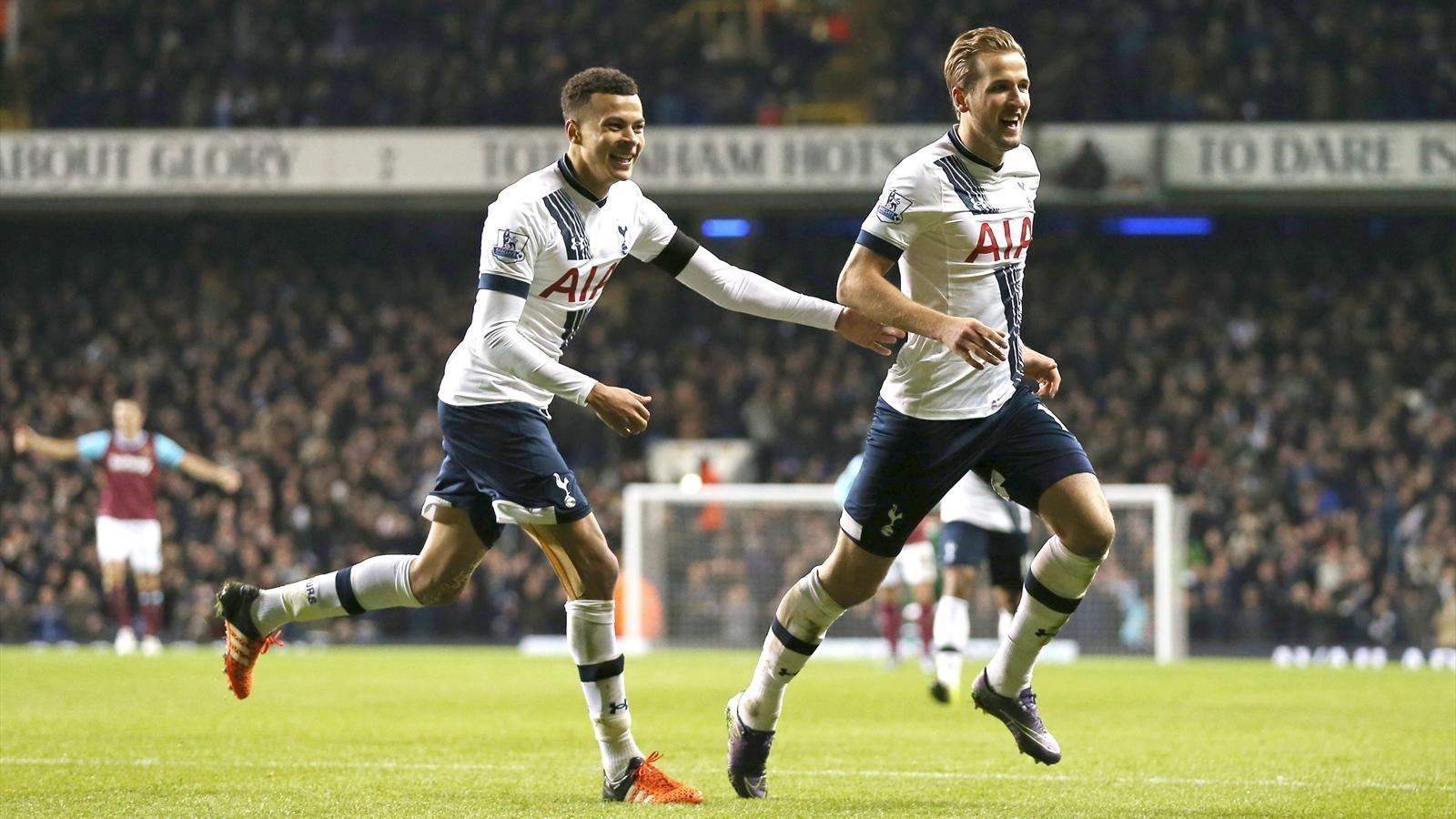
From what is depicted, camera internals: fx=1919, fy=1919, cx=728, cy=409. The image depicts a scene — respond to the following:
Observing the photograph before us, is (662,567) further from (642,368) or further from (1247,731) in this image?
(1247,731)

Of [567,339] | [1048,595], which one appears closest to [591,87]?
[567,339]

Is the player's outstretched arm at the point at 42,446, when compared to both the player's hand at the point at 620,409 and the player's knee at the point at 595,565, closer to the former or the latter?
the player's knee at the point at 595,565

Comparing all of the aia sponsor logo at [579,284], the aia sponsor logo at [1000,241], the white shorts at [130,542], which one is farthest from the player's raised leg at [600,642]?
the white shorts at [130,542]

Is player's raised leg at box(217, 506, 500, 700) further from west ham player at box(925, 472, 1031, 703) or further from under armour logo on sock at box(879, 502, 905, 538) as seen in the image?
west ham player at box(925, 472, 1031, 703)

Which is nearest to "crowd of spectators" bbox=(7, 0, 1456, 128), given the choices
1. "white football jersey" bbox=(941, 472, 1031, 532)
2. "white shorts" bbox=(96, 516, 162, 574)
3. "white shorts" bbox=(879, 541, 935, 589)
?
"white shorts" bbox=(96, 516, 162, 574)

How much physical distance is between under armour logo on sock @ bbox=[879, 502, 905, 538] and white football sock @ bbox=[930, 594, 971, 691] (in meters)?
5.38

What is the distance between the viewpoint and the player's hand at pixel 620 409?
584 cm

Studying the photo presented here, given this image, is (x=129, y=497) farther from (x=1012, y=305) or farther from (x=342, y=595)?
(x=1012, y=305)

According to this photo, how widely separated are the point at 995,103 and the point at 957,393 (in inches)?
37.8

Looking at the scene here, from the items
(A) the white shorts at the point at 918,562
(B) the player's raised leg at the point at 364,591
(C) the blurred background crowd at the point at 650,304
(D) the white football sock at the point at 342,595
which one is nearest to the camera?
(B) the player's raised leg at the point at 364,591

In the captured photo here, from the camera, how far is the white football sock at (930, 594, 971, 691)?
1164 centimetres

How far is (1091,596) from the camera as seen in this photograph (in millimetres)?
19266

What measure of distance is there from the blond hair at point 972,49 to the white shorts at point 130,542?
13622 mm

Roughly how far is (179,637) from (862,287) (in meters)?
19.2
